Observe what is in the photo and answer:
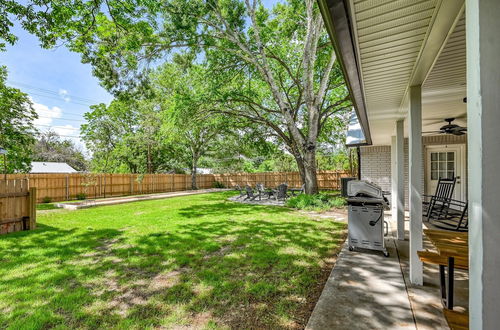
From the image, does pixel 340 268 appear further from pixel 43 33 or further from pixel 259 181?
pixel 259 181

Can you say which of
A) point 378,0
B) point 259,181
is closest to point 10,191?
point 378,0

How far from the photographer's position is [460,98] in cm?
402

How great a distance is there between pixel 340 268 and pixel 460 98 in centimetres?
352

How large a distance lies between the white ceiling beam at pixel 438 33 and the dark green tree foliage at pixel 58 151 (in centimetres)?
3635

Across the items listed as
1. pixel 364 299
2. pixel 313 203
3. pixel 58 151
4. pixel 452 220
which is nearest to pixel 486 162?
pixel 364 299

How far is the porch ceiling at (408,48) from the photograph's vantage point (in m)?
1.83

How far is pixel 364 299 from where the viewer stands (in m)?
2.67

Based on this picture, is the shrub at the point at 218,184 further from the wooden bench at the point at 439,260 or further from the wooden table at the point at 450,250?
the wooden bench at the point at 439,260

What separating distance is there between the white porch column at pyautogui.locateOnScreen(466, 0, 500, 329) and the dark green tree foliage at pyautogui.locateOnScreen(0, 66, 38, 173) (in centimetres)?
1553

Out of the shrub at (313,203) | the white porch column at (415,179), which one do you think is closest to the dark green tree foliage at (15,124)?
the shrub at (313,203)

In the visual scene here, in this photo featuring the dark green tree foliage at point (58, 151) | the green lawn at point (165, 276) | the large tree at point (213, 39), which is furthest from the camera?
the dark green tree foliage at point (58, 151)

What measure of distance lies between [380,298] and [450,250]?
1.03 m

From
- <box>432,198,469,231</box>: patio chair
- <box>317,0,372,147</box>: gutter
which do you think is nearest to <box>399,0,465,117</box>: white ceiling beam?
<box>317,0,372,147</box>: gutter

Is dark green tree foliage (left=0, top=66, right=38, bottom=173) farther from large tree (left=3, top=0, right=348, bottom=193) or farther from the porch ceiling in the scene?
the porch ceiling
